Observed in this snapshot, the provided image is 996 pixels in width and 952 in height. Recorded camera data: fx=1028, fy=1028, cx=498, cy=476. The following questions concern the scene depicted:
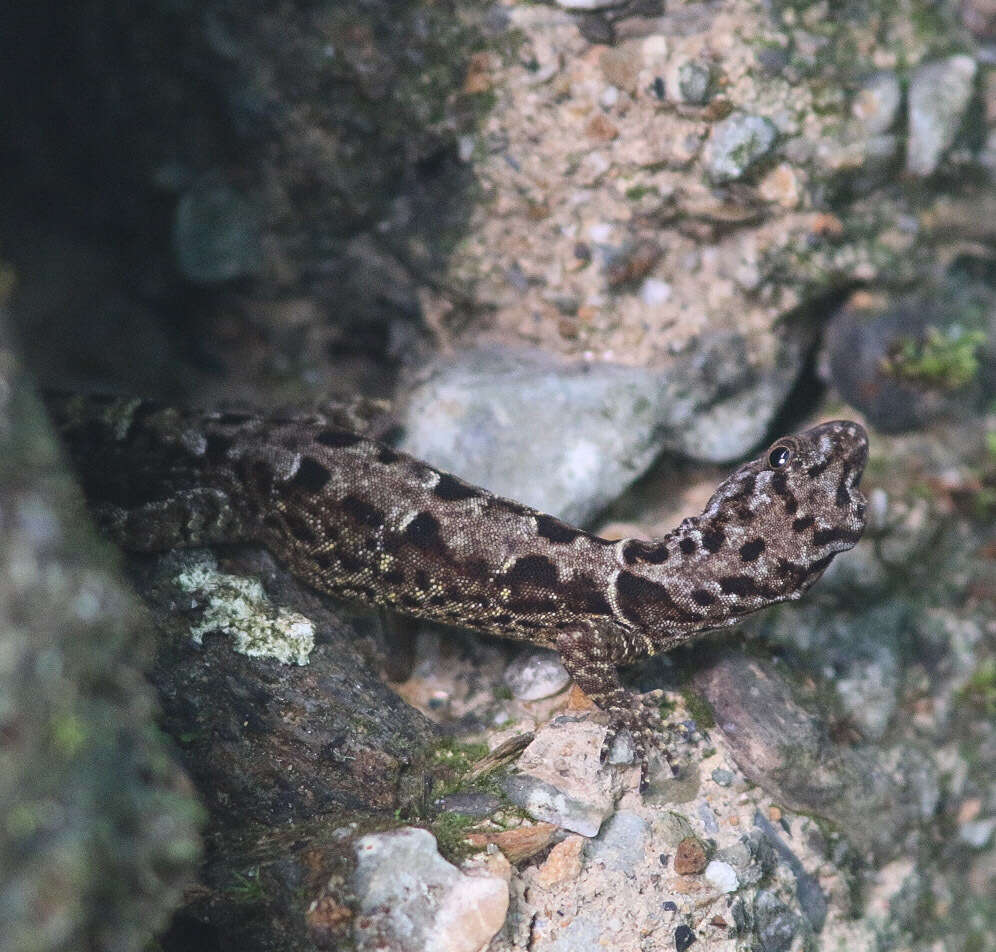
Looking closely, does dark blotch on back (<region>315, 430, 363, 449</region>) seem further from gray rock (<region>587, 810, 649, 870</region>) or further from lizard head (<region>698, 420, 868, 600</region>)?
gray rock (<region>587, 810, 649, 870</region>)

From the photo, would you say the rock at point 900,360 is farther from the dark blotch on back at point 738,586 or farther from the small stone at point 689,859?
the small stone at point 689,859

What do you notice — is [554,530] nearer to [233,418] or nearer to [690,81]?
[233,418]

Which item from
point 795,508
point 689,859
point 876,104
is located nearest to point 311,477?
point 795,508

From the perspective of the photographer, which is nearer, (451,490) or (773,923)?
(773,923)

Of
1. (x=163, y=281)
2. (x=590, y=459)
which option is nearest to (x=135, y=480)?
(x=163, y=281)

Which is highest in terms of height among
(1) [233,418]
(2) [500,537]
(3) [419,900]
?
(2) [500,537]

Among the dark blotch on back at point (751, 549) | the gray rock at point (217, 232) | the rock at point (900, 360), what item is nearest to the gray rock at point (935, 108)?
the rock at point (900, 360)
